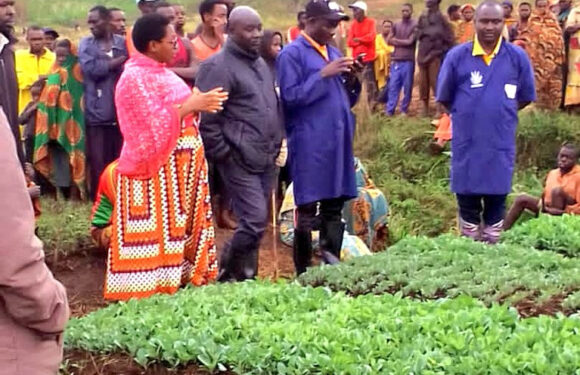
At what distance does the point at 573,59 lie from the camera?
42.3 ft

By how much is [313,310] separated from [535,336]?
105cm

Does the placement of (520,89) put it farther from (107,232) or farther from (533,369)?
(533,369)

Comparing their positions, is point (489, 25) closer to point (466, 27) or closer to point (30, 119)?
point (30, 119)

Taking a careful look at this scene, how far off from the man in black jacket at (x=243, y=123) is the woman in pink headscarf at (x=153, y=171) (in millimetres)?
138

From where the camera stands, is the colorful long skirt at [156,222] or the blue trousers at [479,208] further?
the blue trousers at [479,208]

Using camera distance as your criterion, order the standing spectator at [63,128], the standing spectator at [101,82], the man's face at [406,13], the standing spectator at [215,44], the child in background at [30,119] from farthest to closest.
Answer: the man's face at [406,13]
the child in background at [30,119]
the standing spectator at [63,128]
the standing spectator at [101,82]
the standing spectator at [215,44]

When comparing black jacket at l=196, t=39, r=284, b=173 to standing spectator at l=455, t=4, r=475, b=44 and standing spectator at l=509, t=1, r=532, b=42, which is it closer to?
standing spectator at l=509, t=1, r=532, b=42

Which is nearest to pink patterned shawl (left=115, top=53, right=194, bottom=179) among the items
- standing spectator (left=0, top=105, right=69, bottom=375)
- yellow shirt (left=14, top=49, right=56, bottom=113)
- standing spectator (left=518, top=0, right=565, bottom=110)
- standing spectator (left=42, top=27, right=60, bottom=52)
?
standing spectator (left=0, top=105, right=69, bottom=375)

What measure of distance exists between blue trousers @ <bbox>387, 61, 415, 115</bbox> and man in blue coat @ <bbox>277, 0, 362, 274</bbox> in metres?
7.42

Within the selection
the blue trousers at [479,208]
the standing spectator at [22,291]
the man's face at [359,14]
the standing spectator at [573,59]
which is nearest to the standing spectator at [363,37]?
the man's face at [359,14]

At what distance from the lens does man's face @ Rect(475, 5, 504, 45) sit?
281 inches

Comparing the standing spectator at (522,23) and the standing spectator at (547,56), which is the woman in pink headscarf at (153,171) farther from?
the standing spectator at (522,23)

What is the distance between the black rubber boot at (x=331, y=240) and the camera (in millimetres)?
7008

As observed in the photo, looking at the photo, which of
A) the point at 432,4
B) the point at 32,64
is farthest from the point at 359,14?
the point at 32,64
